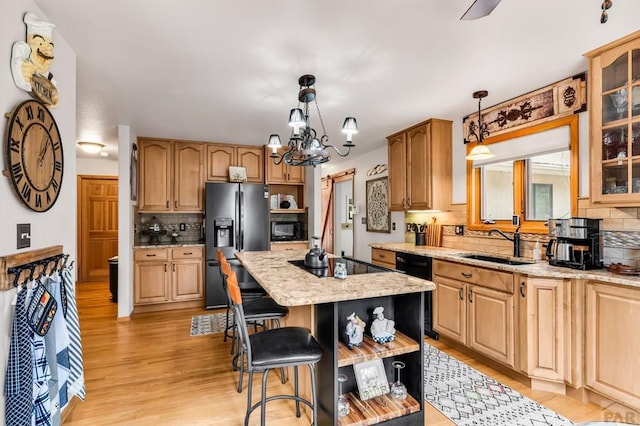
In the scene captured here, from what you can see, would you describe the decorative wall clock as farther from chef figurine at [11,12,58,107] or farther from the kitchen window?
the kitchen window

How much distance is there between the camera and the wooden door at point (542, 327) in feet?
7.66

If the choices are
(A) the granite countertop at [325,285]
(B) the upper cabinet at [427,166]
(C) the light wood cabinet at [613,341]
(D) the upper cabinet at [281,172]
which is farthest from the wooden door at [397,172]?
(C) the light wood cabinet at [613,341]

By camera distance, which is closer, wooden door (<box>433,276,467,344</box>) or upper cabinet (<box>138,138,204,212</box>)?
wooden door (<box>433,276,467,344</box>)

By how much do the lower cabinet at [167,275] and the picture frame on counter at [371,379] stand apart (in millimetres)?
3373

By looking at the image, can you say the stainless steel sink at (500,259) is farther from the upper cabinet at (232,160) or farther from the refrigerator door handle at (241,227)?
the upper cabinet at (232,160)

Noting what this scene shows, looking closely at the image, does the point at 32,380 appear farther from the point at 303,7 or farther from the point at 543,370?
the point at 543,370

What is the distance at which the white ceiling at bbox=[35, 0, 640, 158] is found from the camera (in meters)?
1.81

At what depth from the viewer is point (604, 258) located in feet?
8.26

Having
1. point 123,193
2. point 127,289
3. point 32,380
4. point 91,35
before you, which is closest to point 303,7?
point 91,35

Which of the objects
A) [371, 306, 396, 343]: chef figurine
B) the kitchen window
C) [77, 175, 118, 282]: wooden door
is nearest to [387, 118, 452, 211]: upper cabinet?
the kitchen window

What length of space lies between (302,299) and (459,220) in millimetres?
2770

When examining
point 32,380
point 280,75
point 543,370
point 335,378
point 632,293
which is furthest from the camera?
point 280,75

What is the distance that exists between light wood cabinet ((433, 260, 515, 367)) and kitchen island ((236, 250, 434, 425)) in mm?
1007

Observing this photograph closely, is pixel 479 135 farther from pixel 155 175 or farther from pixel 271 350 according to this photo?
pixel 155 175
